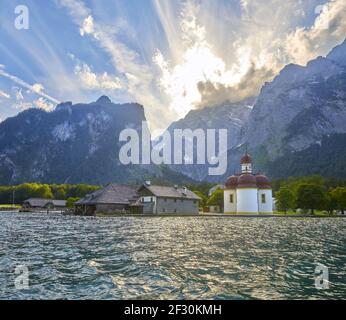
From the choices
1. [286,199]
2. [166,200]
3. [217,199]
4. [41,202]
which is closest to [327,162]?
[217,199]

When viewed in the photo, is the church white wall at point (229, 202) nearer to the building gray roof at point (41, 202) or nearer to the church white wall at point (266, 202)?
the church white wall at point (266, 202)

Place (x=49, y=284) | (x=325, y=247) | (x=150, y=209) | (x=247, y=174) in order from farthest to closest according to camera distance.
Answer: (x=247, y=174) < (x=150, y=209) < (x=325, y=247) < (x=49, y=284)

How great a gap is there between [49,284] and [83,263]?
3124 mm

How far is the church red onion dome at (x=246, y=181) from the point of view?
80.0m

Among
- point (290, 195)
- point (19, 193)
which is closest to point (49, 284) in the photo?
point (290, 195)

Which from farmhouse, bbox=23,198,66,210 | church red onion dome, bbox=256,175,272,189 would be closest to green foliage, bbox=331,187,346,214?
church red onion dome, bbox=256,175,272,189

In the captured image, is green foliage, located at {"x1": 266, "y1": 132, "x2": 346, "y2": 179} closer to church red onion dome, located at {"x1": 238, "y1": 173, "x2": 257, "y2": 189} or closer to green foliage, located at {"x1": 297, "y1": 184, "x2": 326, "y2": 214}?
church red onion dome, located at {"x1": 238, "y1": 173, "x2": 257, "y2": 189}

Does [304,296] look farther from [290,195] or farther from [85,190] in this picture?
[85,190]

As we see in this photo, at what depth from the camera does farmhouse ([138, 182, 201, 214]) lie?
6969 cm

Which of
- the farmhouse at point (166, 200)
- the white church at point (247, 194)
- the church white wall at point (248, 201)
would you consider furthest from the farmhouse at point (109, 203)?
the church white wall at point (248, 201)

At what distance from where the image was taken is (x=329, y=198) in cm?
7419

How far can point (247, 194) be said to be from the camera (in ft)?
260

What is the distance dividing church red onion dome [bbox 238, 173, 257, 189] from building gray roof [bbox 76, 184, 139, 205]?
24.0 meters

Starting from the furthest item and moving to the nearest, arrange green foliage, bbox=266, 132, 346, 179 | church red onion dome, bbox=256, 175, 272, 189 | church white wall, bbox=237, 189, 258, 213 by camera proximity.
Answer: green foliage, bbox=266, 132, 346, 179 < church red onion dome, bbox=256, 175, 272, 189 < church white wall, bbox=237, 189, 258, 213
